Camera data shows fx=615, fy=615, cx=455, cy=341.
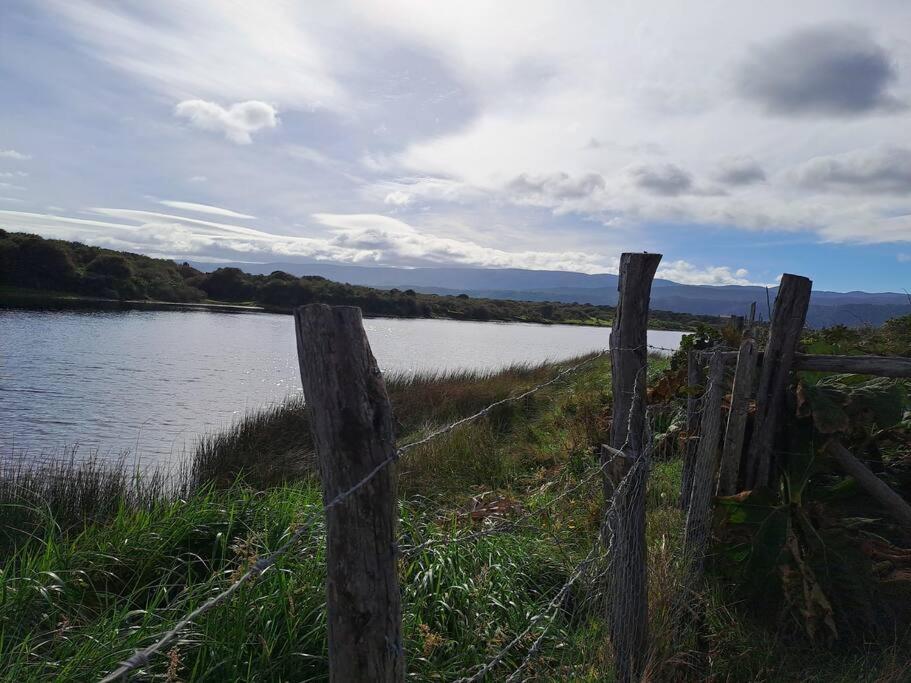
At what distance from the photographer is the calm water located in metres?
13.3

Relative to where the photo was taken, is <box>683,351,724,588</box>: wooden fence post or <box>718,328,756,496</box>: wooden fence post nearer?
<box>683,351,724,588</box>: wooden fence post

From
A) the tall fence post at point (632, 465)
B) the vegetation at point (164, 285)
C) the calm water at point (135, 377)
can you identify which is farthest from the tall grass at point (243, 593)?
the vegetation at point (164, 285)

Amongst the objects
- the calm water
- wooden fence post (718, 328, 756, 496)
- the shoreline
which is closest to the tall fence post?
wooden fence post (718, 328, 756, 496)

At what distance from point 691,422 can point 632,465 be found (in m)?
1.79

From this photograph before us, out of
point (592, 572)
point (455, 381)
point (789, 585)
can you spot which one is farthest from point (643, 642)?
point (455, 381)

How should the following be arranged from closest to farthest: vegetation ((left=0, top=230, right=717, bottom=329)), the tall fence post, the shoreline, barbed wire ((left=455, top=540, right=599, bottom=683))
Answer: barbed wire ((left=455, top=540, right=599, bottom=683)) < the tall fence post < the shoreline < vegetation ((left=0, top=230, right=717, bottom=329))

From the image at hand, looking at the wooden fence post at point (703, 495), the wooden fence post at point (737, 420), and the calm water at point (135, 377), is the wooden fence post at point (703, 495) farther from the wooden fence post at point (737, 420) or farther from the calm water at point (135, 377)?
the calm water at point (135, 377)

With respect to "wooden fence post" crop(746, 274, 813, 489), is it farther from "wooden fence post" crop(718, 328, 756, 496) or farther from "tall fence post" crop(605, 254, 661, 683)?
"tall fence post" crop(605, 254, 661, 683)

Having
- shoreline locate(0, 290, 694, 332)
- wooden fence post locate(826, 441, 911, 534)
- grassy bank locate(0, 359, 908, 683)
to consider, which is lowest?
shoreline locate(0, 290, 694, 332)

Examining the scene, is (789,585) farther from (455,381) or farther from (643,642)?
(455,381)

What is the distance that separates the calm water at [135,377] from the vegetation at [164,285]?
2238 cm

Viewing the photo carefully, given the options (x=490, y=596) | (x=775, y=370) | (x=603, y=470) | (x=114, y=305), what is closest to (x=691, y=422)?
(x=775, y=370)

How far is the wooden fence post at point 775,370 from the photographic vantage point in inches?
153

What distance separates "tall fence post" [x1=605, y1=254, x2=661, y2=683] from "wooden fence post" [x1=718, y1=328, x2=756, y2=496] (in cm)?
110
